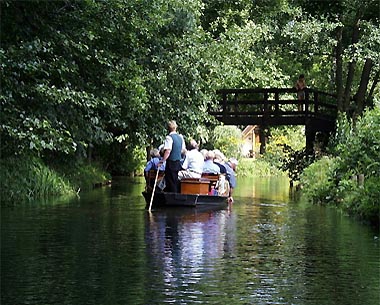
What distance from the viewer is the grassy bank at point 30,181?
2075cm

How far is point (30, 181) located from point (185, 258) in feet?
36.9

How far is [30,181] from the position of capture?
873 inches

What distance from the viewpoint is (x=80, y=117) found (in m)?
20.9

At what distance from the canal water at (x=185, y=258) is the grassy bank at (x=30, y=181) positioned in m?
1.85

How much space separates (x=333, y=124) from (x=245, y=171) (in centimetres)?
1865

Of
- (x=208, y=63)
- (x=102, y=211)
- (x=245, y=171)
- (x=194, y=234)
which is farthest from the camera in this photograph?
(x=245, y=171)

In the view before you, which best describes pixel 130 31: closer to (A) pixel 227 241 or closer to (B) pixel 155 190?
(B) pixel 155 190

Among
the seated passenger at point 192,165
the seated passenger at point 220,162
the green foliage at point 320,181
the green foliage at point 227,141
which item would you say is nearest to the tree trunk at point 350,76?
the green foliage at point 320,181

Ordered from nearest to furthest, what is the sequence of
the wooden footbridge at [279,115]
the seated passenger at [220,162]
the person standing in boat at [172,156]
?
the person standing in boat at [172,156] → the seated passenger at [220,162] → the wooden footbridge at [279,115]

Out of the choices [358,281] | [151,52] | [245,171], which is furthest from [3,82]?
[245,171]

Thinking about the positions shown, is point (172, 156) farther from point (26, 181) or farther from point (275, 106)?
point (275, 106)

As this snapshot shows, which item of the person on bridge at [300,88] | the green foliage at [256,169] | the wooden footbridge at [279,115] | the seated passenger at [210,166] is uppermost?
the person on bridge at [300,88]

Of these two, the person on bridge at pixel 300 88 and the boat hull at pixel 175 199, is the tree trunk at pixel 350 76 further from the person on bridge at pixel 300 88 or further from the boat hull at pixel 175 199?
the boat hull at pixel 175 199

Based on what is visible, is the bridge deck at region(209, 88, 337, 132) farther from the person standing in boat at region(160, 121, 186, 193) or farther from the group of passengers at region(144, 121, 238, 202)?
the person standing in boat at region(160, 121, 186, 193)
